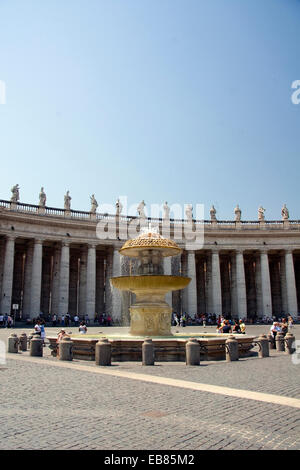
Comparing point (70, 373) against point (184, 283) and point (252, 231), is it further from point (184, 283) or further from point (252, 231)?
point (252, 231)

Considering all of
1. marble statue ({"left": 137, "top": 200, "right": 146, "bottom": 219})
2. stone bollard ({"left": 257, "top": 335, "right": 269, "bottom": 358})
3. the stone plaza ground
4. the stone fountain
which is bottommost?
the stone plaza ground

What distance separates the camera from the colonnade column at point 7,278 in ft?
156

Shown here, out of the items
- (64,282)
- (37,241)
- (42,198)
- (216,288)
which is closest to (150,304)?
(64,282)

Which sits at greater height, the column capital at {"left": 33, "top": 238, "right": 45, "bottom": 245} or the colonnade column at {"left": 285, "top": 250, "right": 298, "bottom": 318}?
the column capital at {"left": 33, "top": 238, "right": 45, "bottom": 245}

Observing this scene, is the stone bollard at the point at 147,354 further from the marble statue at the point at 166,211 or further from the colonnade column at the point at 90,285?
the marble statue at the point at 166,211

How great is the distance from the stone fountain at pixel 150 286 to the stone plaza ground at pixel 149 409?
6.59 meters

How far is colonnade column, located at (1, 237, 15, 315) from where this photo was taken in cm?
4766

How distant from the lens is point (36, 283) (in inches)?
1996

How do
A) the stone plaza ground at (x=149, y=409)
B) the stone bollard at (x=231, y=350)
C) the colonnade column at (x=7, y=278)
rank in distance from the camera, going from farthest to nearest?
the colonnade column at (x=7, y=278)
the stone bollard at (x=231, y=350)
the stone plaza ground at (x=149, y=409)

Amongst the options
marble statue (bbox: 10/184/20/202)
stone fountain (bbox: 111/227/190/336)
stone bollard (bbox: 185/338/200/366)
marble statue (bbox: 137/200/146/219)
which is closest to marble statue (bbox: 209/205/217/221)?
marble statue (bbox: 137/200/146/219)

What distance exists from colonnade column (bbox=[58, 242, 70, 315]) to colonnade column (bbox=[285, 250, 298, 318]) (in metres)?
31.5

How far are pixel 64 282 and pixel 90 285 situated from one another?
12.0 feet

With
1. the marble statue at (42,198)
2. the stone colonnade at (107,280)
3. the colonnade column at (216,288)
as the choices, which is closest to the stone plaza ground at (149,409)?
the stone colonnade at (107,280)

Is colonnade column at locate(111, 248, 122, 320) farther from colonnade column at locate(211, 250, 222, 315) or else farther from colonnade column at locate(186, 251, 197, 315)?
colonnade column at locate(211, 250, 222, 315)
